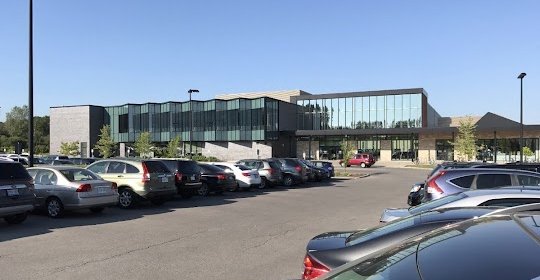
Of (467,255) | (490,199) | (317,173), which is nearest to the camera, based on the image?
(467,255)

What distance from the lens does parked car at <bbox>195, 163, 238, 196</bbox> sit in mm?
21203

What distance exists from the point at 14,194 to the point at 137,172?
4.71m

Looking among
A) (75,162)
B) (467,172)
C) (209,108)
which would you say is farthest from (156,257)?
(209,108)

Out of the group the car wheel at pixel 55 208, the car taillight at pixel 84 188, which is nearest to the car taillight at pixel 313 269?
the car taillight at pixel 84 188

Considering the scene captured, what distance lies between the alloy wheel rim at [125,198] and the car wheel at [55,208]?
268cm

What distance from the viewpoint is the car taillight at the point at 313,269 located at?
373 cm

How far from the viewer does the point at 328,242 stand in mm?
4344

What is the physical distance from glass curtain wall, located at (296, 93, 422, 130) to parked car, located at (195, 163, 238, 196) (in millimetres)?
52838

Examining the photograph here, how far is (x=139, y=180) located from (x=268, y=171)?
11.0m

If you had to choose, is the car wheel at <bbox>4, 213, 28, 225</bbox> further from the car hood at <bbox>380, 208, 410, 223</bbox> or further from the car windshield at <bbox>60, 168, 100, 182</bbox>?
the car hood at <bbox>380, 208, 410, 223</bbox>

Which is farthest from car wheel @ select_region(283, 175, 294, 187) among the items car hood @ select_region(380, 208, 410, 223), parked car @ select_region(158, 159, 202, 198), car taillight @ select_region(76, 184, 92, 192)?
car hood @ select_region(380, 208, 410, 223)

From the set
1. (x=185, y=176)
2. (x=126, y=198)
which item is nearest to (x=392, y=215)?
(x=126, y=198)

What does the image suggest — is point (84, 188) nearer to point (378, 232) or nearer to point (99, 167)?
point (99, 167)

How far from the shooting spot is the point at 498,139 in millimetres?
64125
